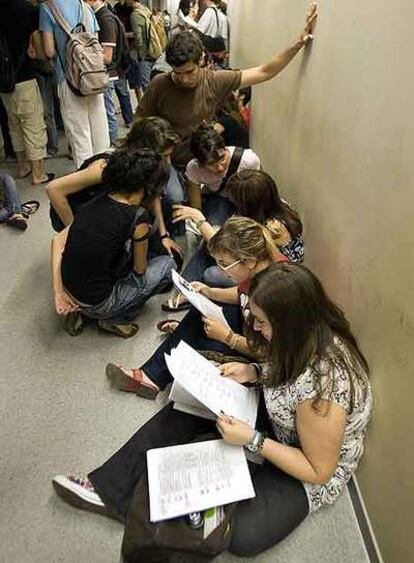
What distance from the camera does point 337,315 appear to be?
118cm

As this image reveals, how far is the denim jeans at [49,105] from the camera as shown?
3.78m

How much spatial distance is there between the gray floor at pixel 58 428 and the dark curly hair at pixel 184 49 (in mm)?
1165

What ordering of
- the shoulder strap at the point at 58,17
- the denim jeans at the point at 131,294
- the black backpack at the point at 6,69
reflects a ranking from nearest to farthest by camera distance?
the denim jeans at the point at 131,294, the shoulder strap at the point at 58,17, the black backpack at the point at 6,69

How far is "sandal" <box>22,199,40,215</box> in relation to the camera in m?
3.19

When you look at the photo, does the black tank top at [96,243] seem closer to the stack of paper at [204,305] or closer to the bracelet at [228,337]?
the stack of paper at [204,305]

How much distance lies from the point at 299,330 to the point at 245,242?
537 mm

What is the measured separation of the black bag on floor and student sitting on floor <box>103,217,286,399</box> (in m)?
0.59

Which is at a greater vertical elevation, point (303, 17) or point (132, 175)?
point (303, 17)

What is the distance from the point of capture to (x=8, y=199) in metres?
3.09

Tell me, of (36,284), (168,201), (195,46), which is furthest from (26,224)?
(195,46)

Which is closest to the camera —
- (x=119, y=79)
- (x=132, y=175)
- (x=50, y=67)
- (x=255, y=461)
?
(x=255, y=461)

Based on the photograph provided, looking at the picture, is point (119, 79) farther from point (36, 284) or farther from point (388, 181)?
point (388, 181)

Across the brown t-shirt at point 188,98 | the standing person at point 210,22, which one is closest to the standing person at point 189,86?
the brown t-shirt at point 188,98

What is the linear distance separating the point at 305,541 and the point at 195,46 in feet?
6.77
